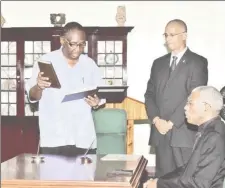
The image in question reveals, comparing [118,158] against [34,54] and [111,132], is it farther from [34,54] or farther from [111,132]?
[34,54]

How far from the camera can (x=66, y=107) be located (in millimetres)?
3711

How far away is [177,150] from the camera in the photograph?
432cm

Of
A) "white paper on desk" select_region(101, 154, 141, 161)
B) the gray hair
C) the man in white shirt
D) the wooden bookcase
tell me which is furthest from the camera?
the wooden bookcase

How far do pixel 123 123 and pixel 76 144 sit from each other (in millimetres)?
661

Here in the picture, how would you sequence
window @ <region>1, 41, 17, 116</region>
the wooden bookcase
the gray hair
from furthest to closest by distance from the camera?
window @ <region>1, 41, 17, 116</region>
the wooden bookcase
the gray hair

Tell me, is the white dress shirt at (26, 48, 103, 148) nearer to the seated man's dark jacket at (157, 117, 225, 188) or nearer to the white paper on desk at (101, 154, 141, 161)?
the white paper on desk at (101, 154, 141, 161)

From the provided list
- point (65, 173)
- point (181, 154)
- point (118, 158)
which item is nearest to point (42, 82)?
point (118, 158)

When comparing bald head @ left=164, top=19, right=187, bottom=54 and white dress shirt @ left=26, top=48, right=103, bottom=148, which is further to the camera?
bald head @ left=164, top=19, right=187, bottom=54

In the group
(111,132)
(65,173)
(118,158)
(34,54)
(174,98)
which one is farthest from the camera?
(34,54)

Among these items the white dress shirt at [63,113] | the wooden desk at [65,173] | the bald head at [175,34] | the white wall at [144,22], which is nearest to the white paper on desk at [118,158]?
the wooden desk at [65,173]

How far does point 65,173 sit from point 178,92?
174 centimetres

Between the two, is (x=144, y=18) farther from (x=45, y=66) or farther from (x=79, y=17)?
(x=45, y=66)

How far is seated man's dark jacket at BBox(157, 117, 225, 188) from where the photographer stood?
276cm

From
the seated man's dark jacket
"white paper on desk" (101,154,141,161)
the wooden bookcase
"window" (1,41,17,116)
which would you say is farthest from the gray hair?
"window" (1,41,17,116)
